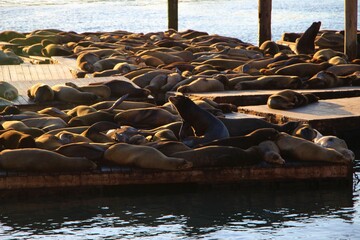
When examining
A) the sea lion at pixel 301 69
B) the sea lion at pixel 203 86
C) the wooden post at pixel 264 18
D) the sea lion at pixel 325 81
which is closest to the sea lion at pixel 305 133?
the sea lion at pixel 203 86

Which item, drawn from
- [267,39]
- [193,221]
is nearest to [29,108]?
[193,221]

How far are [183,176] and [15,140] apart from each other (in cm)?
163

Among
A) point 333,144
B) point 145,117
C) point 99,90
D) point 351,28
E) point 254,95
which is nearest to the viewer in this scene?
point 333,144

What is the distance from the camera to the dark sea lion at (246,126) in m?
9.78

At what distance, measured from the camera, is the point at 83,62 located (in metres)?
15.7

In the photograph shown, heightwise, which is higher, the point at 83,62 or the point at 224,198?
the point at 83,62

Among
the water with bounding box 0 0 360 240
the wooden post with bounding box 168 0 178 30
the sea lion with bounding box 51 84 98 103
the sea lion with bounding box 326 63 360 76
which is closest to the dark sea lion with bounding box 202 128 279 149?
the water with bounding box 0 0 360 240

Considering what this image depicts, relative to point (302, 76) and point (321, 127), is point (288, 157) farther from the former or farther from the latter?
point (302, 76)

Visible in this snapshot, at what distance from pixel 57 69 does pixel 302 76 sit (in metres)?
4.25

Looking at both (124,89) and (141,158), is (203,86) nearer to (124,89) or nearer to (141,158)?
(124,89)

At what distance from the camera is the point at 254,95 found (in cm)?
1280

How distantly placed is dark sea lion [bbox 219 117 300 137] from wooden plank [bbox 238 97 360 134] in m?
0.98

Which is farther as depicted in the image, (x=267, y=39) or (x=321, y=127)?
(x=267, y=39)

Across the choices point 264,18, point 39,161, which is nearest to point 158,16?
point 264,18
